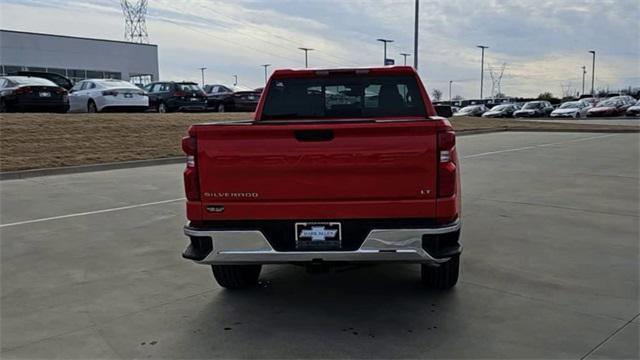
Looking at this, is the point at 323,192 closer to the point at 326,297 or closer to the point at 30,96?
the point at 326,297

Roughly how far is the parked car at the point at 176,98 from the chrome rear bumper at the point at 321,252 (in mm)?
21689

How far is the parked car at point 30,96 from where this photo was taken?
19328 mm

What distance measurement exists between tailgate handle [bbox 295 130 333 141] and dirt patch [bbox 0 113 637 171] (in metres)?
10.7

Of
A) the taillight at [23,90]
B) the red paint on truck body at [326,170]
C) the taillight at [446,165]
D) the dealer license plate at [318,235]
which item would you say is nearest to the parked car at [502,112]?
the taillight at [23,90]

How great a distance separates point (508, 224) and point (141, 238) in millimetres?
4525

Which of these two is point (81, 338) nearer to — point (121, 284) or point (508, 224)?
point (121, 284)

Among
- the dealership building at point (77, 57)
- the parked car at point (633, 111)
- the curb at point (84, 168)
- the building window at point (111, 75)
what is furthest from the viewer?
the building window at point (111, 75)

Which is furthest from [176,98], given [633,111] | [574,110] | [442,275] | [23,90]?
[633,111]

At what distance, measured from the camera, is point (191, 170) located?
389 cm

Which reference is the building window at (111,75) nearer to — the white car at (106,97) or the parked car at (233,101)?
the parked car at (233,101)

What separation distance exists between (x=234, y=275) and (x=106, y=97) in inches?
720

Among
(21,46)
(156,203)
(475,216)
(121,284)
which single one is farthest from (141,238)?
(21,46)

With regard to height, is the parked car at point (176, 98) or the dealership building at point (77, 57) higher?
the dealership building at point (77, 57)

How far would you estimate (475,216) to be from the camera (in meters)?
7.57
